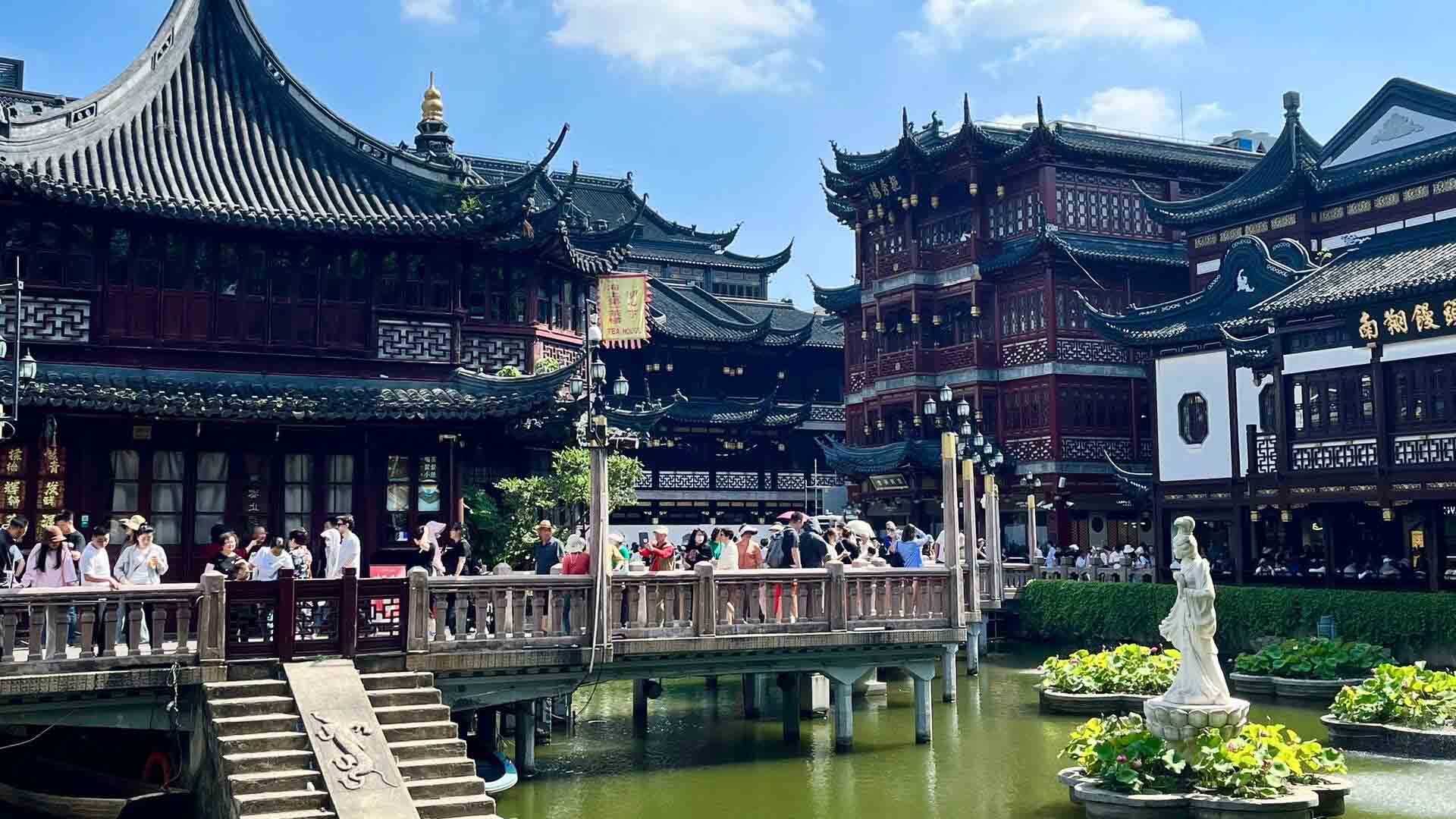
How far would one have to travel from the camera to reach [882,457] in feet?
166

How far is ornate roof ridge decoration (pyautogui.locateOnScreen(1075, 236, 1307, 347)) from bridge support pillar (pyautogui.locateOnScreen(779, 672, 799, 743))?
743 inches

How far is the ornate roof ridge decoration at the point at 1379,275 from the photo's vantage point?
99.0 feet

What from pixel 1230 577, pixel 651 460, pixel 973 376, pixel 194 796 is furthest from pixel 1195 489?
pixel 194 796

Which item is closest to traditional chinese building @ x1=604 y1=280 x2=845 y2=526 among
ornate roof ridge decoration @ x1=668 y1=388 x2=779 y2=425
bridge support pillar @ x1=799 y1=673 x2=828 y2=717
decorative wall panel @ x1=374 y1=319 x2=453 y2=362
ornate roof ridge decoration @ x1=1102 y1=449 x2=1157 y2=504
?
ornate roof ridge decoration @ x1=668 y1=388 x2=779 y2=425

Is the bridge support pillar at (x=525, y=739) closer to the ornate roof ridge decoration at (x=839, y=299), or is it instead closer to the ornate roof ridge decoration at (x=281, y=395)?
the ornate roof ridge decoration at (x=281, y=395)

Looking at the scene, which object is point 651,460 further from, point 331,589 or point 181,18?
point 331,589

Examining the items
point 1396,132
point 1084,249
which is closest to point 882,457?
point 1084,249

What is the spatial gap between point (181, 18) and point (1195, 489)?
25531 mm

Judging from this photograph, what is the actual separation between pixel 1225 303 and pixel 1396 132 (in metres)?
6.33

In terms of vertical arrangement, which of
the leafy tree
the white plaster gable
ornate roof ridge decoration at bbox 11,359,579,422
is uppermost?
the white plaster gable

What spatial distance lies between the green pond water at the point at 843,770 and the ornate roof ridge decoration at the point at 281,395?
5.48m

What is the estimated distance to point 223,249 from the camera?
2484 cm

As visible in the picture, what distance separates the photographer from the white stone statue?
16.1 metres

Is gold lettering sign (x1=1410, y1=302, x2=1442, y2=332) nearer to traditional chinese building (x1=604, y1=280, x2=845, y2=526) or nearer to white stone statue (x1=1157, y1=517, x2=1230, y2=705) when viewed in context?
white stone statue (x1=1157, y1=517, x2=1230, y2=705)
